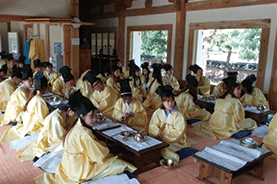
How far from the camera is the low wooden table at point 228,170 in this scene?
3992 millimetres

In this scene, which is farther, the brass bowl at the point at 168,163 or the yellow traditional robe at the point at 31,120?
the yellow traditional robe at the point at 31,120

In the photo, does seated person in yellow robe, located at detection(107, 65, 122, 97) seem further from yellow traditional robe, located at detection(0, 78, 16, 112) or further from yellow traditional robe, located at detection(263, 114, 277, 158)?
yellow traditional robe, located at detection(263, 114, 277, 158)

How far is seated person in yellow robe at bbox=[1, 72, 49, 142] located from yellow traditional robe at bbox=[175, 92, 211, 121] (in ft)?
13.2

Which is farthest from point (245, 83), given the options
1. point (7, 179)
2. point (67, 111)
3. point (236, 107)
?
point (7, 179)

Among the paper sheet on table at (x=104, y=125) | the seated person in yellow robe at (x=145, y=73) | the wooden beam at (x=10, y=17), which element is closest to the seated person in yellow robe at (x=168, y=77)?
the seated person in yellow robe at (x=145, y=73)

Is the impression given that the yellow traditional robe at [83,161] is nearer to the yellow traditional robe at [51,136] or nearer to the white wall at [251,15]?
the yellow traditional robe at [51,136]

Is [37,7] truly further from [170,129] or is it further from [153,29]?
[170,129]

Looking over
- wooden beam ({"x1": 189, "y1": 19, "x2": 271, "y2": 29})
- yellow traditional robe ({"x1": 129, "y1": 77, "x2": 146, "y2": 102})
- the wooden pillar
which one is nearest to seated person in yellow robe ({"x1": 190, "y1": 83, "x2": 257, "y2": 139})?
yellow traditional robe ({"x1": 129, "y1": 77, "x2": 146, "y2": 102})

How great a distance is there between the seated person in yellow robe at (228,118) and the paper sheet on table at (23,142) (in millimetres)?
4111

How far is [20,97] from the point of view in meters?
6.91

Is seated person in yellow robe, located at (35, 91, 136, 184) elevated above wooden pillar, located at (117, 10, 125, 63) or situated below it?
below

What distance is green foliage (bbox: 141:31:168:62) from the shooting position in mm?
13196

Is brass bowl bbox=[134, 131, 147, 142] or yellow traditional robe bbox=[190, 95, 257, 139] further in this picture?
yellow traditional robe bbox=[190, 95, 257, 139]

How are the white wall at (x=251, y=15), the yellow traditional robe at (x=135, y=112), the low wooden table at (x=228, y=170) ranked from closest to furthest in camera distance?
the low wooden table at (x=228, y=170) → the yellow traditional robe at (x=135, y=112) → the white wall at (x=251, y=15)
